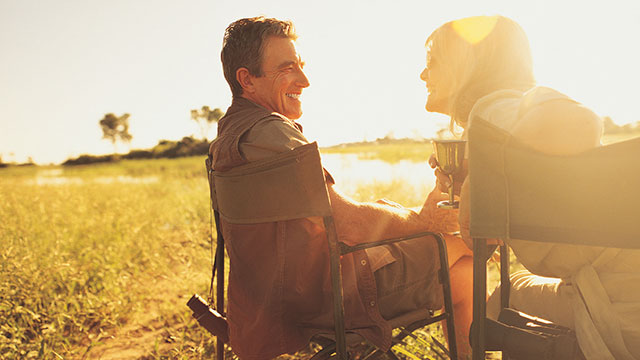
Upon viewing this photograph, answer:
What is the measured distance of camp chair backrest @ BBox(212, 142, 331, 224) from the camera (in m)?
1.40

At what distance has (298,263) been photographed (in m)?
1.60

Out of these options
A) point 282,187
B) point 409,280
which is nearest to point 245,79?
point 282,187

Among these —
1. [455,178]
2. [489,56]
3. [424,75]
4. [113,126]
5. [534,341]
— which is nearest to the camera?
[534,341]

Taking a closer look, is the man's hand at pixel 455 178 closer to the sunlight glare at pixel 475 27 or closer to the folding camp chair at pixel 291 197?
the folding camp chair at pixel 291 197

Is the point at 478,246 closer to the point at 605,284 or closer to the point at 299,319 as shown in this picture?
the point at 605,284

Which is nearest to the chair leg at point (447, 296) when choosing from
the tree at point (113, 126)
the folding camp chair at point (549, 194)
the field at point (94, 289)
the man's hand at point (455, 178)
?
the man's hand at point (455, 178)

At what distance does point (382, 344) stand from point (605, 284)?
0.79 meters

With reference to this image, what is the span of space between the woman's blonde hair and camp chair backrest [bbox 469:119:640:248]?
1.76 feet

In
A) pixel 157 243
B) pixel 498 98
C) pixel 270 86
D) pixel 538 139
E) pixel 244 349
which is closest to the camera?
pixel 538 139

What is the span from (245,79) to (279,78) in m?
0.17

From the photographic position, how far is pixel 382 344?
5.11 feet

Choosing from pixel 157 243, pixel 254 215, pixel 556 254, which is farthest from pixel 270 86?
pixel 157 243

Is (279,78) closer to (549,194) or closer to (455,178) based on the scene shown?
(455,178)

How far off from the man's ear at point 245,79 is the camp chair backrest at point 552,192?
3.82 ft
